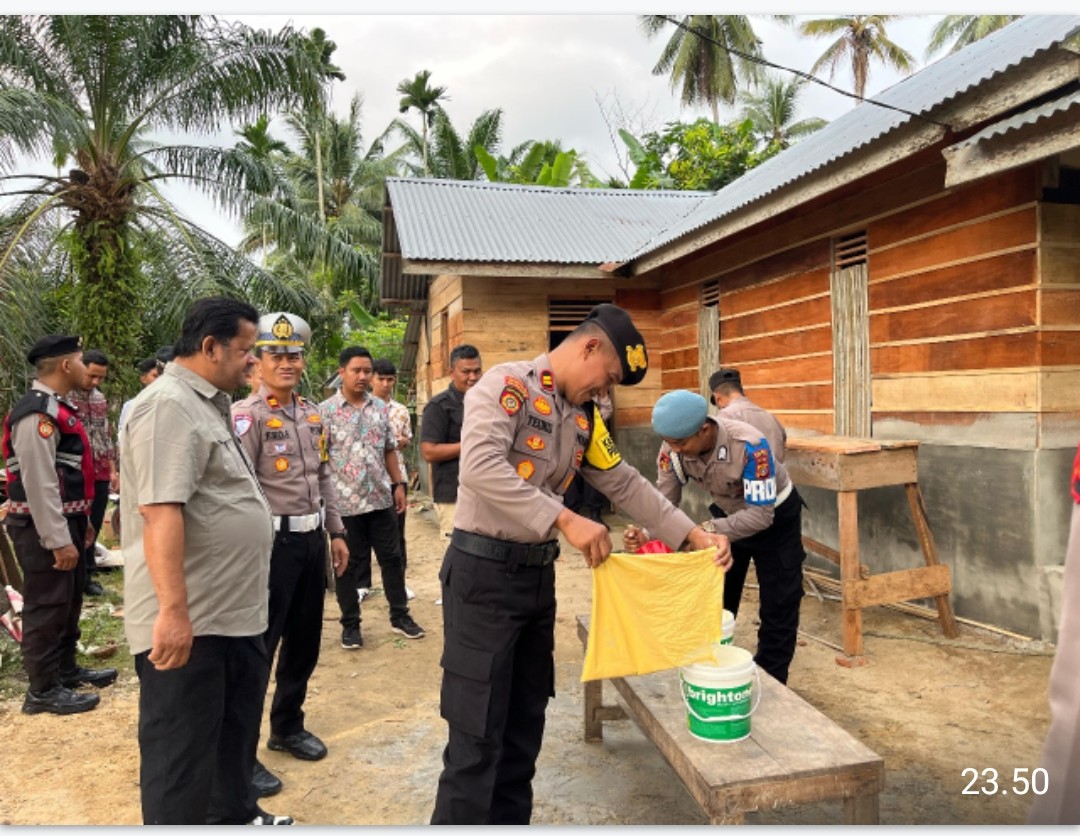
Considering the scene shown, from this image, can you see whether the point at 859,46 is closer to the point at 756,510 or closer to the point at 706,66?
the point at 706,66

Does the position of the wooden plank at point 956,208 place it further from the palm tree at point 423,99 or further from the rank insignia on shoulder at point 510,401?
the palm tree at point 423,99

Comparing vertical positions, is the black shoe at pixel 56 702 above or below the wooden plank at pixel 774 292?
below

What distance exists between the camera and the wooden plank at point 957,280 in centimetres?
469

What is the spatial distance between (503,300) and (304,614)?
6.41 metres

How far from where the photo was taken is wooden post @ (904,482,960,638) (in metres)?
4.98

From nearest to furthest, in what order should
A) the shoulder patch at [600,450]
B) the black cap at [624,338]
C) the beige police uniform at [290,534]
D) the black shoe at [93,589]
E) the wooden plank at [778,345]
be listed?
the black cap at [624,338] < the shoulder patch at [600,450] < the beige police uniform at [290,534] < the black shoe at [93,589] < the wooden plank at [778,345]

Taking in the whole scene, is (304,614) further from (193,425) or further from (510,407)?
(510,407)

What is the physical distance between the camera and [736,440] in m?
3.69

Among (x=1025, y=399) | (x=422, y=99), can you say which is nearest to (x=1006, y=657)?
(x=1025, y=399)

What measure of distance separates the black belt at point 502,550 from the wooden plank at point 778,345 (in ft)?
16.4

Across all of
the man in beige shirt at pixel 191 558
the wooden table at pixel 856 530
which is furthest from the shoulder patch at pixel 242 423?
the wooden table at pixel 856 530

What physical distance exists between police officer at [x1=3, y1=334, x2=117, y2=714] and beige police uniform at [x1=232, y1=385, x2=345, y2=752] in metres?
1.39

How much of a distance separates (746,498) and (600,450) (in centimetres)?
121

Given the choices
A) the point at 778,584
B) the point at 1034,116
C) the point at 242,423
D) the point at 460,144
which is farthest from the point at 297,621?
the point at 460,144
